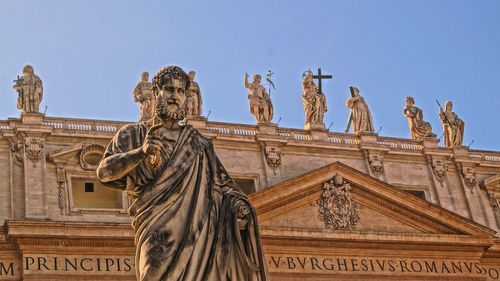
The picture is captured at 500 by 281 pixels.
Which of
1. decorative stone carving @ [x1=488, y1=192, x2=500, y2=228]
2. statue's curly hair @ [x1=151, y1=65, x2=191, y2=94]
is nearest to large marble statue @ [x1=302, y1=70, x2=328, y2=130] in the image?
decorative stone carving @ [x1=488, y1=192, x2=500, y2=228]

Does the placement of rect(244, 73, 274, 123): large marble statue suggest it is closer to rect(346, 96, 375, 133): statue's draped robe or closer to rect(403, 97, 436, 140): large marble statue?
rect(346, 96, 375, 133): statue's draped robe

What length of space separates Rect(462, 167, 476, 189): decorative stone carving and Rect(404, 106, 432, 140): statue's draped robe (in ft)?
5.28

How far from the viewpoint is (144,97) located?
2806cm

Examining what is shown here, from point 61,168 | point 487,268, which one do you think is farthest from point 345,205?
point 61,168

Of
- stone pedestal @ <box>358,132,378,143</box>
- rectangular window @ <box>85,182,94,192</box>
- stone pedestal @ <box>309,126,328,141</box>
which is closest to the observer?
rectangular window @ <box>85,182,94,192</box>

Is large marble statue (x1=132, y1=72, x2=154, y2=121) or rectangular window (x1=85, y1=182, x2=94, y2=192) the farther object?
large marble statue (x1=132, y1=72, x2=154, y2=121)

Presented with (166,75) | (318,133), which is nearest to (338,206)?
(318,133)

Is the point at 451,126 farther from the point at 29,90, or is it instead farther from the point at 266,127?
the point at 29,90

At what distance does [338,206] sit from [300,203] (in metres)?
1.20

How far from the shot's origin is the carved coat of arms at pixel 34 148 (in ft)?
88.1

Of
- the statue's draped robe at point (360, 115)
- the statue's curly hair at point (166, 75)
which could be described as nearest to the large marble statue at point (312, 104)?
the statue's draped robe at point (360, 115)

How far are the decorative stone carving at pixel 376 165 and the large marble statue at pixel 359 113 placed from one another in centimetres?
88

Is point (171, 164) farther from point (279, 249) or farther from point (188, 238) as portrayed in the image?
point (279, 249)

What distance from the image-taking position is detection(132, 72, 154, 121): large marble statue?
27.9 m
